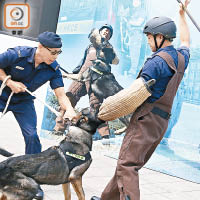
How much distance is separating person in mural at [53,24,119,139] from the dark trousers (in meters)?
2.86

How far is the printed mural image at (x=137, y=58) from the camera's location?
6211mm

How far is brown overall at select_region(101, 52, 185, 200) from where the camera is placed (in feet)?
11.1

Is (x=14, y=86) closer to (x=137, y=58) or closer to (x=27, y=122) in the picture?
(x=27, y=122)

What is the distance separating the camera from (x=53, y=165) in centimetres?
340

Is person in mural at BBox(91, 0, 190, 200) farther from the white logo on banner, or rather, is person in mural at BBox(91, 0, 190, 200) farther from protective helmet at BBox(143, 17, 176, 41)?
the white logo on banner

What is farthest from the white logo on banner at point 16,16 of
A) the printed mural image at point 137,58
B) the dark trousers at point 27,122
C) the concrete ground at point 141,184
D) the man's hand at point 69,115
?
the man's hand at point 69,115

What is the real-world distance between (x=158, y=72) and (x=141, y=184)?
271 cm

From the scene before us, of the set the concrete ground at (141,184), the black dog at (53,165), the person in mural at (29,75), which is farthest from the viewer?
the concrete ground at (141,184)

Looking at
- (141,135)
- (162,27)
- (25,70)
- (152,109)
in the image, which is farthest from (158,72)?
(25,70)

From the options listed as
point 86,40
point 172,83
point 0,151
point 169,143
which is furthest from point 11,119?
point 172,83

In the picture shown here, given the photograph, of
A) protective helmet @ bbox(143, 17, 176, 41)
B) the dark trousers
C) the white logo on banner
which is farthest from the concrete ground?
the white logo on banner

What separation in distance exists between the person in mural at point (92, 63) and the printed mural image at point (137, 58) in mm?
99

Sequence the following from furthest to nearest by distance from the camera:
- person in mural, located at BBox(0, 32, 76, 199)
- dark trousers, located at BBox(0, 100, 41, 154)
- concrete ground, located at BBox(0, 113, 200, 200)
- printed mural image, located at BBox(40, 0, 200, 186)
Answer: printed mural image, located at BBox(40, 0, 200, 186) < concrete ground, located at BBox(0, 113, 200, 200) < dark trousers, located at BBox(0, 100, 41, 154) < person in mural, located at BBox(0, 32, 76, 199)

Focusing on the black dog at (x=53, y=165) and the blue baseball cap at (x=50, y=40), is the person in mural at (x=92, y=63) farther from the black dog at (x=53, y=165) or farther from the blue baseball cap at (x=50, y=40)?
the black dog at (x=53, y=165)
